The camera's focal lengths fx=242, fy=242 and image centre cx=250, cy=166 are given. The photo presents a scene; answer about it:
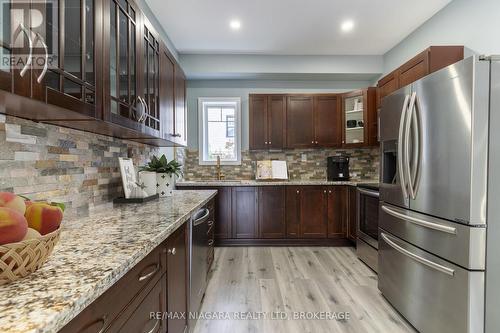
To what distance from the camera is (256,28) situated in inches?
115

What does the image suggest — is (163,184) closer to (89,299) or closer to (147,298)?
(147,298)

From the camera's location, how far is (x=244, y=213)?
11.4 feet

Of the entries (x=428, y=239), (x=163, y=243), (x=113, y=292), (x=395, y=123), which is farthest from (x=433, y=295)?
(x=113, y=292)

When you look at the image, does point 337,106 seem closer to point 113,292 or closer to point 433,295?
point 433,295

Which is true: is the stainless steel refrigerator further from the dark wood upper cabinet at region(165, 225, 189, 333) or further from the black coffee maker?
the black coffee maker

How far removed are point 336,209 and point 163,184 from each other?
8.04ft

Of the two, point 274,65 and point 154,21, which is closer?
point 154,21

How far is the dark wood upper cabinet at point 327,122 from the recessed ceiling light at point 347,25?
3.31 feet

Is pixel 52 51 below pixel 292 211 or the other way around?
the other way around

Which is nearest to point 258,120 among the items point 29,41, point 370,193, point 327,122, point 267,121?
point 267,121

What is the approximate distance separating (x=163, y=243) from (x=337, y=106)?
3.43 meters

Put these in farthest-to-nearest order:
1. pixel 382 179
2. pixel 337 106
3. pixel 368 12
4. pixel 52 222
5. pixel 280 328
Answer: pixel 337 106 < pixel 368 12 < pixel 382 179 < pixel 280 328 < pixel 52 222

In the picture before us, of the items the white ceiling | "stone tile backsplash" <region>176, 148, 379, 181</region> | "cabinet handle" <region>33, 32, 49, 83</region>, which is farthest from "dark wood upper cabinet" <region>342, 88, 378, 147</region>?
"cabinet handle" <region>33, 32, 49, 83</region>

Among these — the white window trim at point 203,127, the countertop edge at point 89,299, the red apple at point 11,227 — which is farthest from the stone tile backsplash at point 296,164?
the red apple at point 11,227
